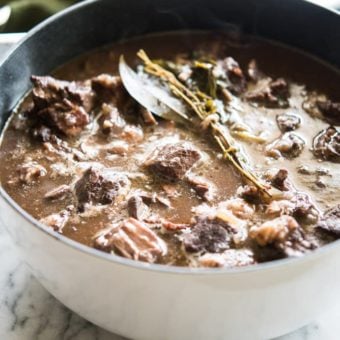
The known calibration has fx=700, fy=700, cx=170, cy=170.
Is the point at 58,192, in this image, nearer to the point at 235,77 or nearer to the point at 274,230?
the point at 274,230

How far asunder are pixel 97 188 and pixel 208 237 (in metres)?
0.42

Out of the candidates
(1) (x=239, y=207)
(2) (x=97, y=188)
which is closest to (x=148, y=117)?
(2) (x=97, y=188)

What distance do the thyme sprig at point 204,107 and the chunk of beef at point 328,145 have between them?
0.29m

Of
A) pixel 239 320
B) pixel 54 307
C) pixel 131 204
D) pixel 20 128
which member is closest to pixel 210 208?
pixel 131 204

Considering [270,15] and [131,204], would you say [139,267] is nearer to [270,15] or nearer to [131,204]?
[131,204]

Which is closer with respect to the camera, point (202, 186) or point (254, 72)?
point (202, 186)

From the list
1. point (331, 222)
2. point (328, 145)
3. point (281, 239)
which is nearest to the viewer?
point (281, 239)

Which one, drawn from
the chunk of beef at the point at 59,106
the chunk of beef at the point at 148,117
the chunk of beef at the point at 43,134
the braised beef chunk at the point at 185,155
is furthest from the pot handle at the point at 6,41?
the chunk of beef at the point at 148,117

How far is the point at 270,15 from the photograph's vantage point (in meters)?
3.10

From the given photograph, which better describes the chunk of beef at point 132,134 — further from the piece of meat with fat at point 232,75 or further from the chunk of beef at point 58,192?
the piece of meat with fat at point 232,75

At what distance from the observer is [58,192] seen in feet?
7.75

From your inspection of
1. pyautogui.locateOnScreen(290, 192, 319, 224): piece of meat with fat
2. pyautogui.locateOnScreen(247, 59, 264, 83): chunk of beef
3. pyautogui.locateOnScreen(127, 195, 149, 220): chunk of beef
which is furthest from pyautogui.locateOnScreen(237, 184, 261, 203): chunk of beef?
pyautogui.locateOnScreen(247, 59, 264, 83): chunk of beef

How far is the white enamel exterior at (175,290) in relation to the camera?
174 centimetres

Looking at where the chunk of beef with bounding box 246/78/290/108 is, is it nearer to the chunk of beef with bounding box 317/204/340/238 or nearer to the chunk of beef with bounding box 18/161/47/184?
the chunk of beef with bounding box 317/204/340/238
